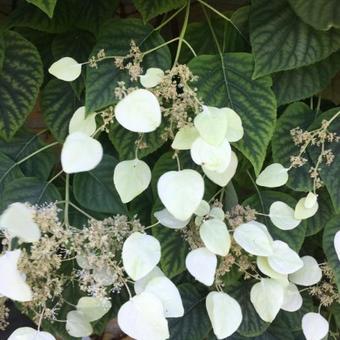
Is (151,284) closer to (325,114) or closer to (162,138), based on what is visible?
(162,138)

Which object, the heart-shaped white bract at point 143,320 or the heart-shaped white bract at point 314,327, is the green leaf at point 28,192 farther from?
the heart-shaped white bract at point 314,327

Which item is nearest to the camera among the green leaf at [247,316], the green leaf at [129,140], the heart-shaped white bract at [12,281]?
the heart-shaped white bract at [12,281]

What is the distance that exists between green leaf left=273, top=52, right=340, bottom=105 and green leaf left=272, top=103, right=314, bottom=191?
0.05ft

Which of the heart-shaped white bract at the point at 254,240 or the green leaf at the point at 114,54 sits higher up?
the green leaf at the point at 114,54

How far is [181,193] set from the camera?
493 millimetres

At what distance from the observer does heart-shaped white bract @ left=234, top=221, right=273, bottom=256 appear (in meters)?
0.55

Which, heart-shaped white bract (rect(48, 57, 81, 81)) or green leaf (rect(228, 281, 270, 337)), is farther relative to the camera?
green leaf (rect(228, 281, 270, 337))

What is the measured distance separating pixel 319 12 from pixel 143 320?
331 millimetres

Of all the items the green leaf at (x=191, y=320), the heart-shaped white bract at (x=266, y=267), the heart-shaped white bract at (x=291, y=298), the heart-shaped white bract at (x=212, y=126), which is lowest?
the green leaf at (x=191, y=320)

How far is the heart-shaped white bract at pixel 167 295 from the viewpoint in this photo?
53 centimetres

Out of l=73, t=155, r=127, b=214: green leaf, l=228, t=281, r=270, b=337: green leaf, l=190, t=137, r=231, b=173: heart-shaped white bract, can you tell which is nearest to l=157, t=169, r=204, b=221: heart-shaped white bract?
l=190, t=137, r=231, b=173: heart-shaped white bract

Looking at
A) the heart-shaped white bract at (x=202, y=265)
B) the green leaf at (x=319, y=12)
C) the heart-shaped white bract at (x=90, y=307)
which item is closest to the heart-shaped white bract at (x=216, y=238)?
the heart-shaped white bract at (x=202, y=265)

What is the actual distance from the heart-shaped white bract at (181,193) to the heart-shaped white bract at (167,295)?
0.25 ft

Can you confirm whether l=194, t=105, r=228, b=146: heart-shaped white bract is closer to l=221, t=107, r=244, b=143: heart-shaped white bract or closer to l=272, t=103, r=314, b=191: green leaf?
l=221, t=107, r=244, b=143: heart-shaped white bract
